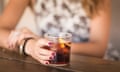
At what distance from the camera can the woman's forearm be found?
1450 mm

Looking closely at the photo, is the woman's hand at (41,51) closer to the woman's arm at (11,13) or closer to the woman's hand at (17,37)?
the woman's hand at (17,37)

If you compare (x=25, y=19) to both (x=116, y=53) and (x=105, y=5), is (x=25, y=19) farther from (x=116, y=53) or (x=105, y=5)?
(x=105, y=5)

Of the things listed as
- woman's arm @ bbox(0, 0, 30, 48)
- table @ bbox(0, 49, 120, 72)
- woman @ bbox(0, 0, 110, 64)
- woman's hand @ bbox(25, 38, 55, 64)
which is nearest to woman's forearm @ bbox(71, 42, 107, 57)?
woman @ bbox(0, 0, 110, 64)

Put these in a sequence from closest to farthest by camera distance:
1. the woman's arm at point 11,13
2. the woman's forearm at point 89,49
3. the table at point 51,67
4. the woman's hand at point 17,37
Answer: the table at point 51,67
the woman's hand at point 17,37
the woman's forearm at point 89,49
the woman's arm at point 11,13

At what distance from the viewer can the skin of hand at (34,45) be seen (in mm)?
1104

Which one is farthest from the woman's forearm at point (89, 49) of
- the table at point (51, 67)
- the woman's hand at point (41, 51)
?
the woman's hand at point (41, 51)

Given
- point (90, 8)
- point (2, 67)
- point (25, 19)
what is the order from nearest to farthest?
point (2, 67)
point (90, 8)
point (25, 19)

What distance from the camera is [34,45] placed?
1193 mm

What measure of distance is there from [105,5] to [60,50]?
27.2 inches

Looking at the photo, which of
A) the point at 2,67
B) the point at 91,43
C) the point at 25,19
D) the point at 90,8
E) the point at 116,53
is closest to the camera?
the point at 2,67

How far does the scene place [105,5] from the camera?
1669 mm

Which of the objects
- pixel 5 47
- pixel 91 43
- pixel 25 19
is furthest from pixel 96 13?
pixel 25 19

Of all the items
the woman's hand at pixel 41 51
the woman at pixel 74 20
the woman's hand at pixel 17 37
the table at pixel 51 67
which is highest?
the woman at pixel 74 20

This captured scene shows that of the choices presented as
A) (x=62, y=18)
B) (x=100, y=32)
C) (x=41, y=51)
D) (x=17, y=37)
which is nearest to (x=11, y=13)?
(x=62, y=18)
